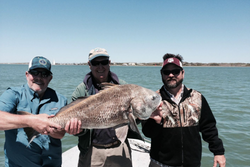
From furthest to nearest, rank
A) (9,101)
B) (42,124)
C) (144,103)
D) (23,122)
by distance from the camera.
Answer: (144,103) → (9,101) → (42,124) → (23,122)

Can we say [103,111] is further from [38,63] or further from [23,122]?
[38,63]

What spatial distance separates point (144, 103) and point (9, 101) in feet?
7.57

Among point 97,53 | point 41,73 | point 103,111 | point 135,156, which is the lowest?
point 135,156

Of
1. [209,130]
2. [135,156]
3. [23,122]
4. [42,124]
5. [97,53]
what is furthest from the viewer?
[135,156]

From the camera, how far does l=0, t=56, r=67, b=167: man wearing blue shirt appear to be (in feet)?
8.63

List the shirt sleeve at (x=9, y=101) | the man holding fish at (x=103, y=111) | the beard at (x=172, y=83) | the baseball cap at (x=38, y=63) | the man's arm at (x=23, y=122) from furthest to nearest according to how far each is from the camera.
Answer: the beard at (x=172, y=83) < the baseball cap at (x=38, y=63) < the man holding fish at (x=103, y=111) < the shirt sleeve at (x=9, y=101) < the man's arm at (x=23, y=122)

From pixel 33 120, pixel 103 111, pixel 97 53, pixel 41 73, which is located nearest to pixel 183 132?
pixel 103 111

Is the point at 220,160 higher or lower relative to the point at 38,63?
lower

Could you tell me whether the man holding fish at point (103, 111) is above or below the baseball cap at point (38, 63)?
below

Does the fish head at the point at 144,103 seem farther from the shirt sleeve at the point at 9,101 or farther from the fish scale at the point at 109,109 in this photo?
the shirt sleeve at the point at 9,101

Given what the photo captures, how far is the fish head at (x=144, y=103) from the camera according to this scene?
2.90 metres

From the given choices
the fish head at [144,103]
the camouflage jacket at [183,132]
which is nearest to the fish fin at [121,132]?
the fish head at [144,103]

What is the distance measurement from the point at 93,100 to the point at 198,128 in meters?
2.12

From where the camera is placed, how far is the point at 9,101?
2.82m
